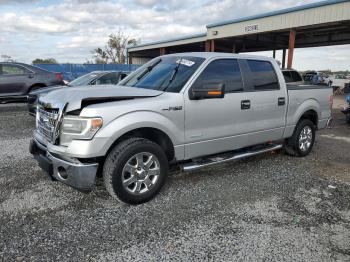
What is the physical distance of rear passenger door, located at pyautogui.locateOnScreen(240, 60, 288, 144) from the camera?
16.5ft

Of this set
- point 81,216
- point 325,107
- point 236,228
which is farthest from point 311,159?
point 81,216

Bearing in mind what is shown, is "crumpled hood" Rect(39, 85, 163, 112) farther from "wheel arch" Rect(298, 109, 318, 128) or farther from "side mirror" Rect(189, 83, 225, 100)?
"wheel arch" Rect(298, 109, 318, 128)

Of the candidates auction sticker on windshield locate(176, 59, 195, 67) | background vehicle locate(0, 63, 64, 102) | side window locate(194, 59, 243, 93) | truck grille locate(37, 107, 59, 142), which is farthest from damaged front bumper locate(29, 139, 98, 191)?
background vehicle locate(0, 63, 64, 102)

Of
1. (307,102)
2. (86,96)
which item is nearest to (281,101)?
(307,102)

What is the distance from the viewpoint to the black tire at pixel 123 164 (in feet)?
11.9

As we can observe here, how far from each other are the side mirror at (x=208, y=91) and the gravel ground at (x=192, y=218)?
4.29 feet

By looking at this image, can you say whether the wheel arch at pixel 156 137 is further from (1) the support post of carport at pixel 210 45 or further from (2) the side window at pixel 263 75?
(1) the support post of carport at pixel 210 45

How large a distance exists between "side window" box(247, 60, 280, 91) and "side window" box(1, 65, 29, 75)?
8938 mm

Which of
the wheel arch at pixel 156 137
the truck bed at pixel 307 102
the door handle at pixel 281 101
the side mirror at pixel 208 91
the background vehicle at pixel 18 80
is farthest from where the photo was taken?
the background vehicle at pixel 18 80

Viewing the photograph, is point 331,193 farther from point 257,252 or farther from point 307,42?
point 307,42

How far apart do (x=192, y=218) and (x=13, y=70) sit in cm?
1014

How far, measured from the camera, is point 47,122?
3.90m

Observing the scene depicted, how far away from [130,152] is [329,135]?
7086 mm

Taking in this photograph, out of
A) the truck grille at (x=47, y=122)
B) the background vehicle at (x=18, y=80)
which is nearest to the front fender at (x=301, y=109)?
the truck grille at (x=47, y=122)
